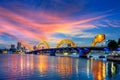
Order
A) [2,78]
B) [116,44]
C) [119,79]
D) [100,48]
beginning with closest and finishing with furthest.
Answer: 1. [119,79]
2. [2,78]
3. [116,44]
4. [100,48]

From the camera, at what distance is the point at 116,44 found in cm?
17450

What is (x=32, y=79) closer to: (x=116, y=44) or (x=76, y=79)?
(x=76, y=79)

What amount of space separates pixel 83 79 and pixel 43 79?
7096 mm

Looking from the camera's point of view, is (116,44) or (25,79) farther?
(116,44)

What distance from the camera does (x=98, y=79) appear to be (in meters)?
48.8

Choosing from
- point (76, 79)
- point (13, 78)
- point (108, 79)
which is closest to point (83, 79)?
point (76, 79)

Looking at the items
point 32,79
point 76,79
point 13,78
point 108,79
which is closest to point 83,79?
point 76,79

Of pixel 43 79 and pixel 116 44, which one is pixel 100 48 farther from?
pixel 43 79

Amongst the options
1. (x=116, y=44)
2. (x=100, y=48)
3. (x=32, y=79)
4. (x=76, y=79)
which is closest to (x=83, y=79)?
(x=76, y=79)

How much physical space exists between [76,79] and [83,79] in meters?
1.40

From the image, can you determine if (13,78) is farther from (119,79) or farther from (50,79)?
(119,79)

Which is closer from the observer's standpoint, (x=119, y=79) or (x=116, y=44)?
(x=119, y=79)

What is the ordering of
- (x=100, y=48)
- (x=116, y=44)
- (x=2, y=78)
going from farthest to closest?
(x=100, y=48), (x=116, y=44), (x=2, y=78)

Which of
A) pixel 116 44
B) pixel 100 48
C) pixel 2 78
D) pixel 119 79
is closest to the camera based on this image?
pixel 119 79
